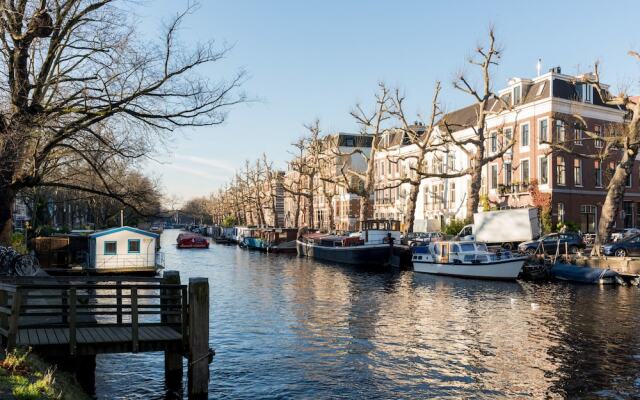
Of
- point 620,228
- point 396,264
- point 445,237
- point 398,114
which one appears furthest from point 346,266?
point 620,228

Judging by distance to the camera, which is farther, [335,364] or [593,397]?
[335,364]

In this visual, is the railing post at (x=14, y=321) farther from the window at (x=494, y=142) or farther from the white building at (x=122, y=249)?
the window at (x=494, y=142)

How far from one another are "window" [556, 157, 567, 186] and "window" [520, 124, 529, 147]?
11.5ft

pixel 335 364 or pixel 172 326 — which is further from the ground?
pixel 172 326

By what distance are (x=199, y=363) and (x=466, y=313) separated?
49.0 ft

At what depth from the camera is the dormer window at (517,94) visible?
2207 inches

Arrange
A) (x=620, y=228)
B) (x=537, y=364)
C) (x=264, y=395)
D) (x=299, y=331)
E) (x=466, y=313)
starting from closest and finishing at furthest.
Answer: (x=264, y=395) < (x=537, y=364) < (x=299, y=331) < (x=466, y=313) < (x=620, y=228)

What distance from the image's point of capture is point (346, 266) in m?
49.6

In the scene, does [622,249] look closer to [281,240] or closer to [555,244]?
[555,244]

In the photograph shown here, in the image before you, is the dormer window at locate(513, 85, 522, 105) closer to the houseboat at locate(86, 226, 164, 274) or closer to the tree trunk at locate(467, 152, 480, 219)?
the tree trunk at locate(467, 152, 480, 219)

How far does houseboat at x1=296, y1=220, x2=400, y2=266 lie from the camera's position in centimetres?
4809

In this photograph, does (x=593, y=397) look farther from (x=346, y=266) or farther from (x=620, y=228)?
(x=620, y=228)

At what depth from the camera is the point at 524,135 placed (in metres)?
55.2

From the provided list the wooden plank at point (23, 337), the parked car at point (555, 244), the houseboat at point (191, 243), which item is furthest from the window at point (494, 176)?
the wooden plank at point (23, 337)
